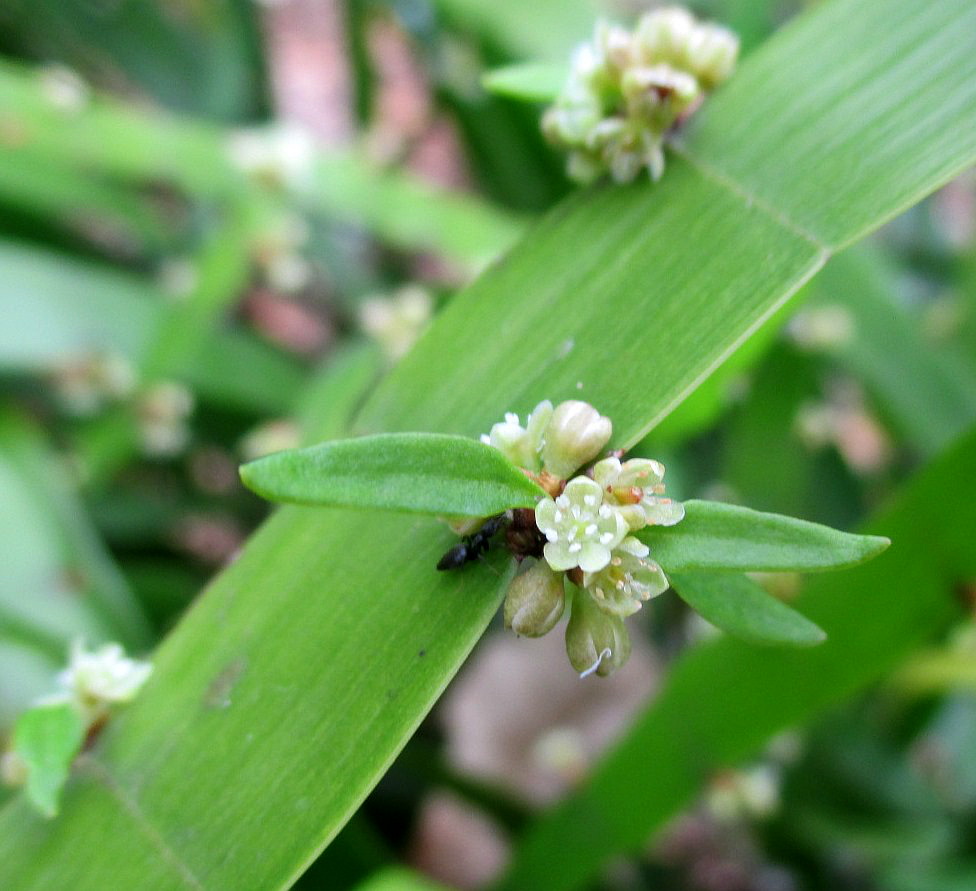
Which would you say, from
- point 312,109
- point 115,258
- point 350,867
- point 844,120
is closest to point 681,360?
point 844,120

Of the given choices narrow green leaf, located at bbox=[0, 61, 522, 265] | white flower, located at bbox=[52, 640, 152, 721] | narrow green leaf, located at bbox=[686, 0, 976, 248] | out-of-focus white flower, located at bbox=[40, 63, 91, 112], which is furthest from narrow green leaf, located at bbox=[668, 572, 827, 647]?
out-of-focus white flower, located at bbox=[40, 63, 91, 112]

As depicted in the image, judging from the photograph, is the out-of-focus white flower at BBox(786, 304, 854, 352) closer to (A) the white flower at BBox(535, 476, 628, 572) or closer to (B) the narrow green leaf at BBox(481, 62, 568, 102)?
(B) the narrow green leaf at BBox(481, 62, 568, 102)

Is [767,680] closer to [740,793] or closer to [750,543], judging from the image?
[740,793]

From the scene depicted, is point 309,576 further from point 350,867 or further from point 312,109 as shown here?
point 312,109

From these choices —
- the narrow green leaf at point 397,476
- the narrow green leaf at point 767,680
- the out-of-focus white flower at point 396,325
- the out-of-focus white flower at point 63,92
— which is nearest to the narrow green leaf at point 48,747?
the narrow green leaf at point 397,476

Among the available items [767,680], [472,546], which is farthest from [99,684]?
[767,680]
